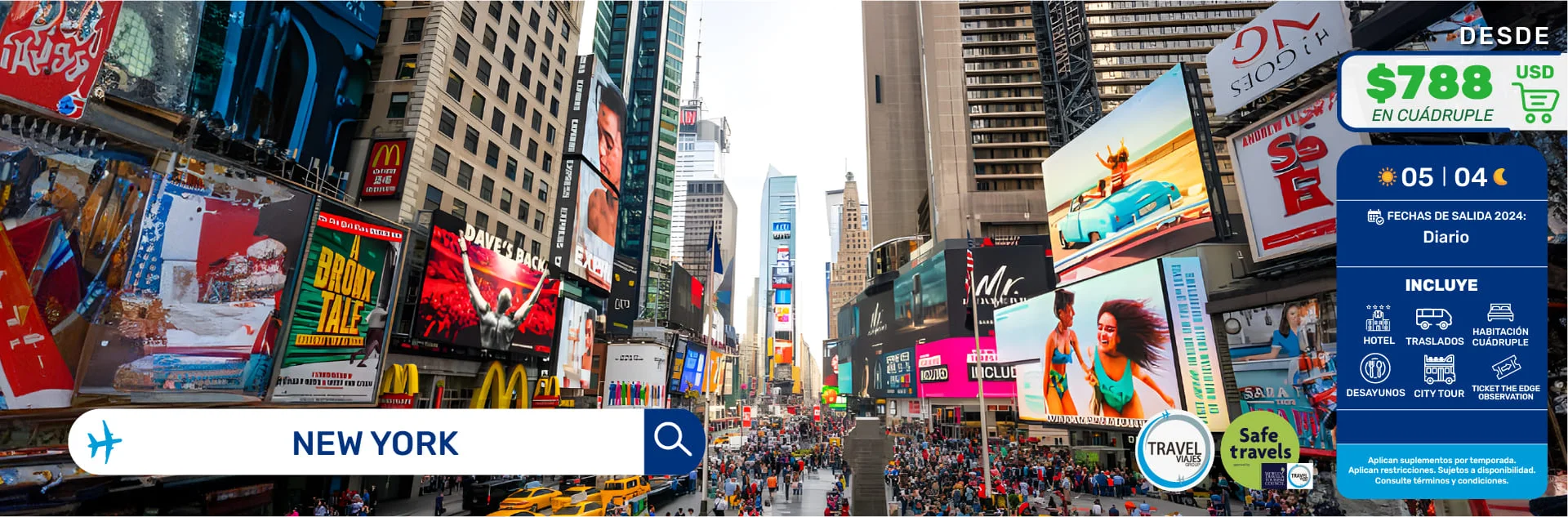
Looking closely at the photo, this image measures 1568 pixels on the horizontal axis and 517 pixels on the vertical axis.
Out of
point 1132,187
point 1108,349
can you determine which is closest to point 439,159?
point 1132,187

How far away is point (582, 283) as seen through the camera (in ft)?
152

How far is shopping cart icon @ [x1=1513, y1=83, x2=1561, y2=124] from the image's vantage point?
6.06 meters

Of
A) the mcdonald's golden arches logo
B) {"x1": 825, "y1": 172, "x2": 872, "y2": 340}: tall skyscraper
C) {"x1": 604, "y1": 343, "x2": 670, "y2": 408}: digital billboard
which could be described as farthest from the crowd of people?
{"x1": 825, "y1": 172, "x2": 872, "y2": 340}: tall skyscraper

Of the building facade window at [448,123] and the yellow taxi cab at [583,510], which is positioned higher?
the building facade window at [448,123]

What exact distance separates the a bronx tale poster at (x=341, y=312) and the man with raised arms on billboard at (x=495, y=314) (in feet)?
13.5

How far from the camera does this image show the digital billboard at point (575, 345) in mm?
38531

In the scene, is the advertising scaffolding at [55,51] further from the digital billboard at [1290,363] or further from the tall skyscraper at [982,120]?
the tall skyscraper at [982,120]

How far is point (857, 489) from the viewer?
19.9 m

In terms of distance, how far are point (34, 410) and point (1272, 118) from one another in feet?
110

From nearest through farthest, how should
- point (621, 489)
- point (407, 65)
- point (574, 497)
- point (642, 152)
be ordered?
point (574, 497) → point (621, 489) → point (407, 65) → point (642, 152)

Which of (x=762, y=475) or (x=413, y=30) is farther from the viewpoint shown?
(x=762, y=475)

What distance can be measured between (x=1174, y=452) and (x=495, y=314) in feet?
91.7

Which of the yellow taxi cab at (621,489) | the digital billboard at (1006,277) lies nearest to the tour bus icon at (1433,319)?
the yellow taxi cab at (621,489)

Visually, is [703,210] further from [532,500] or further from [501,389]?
[532,500]
